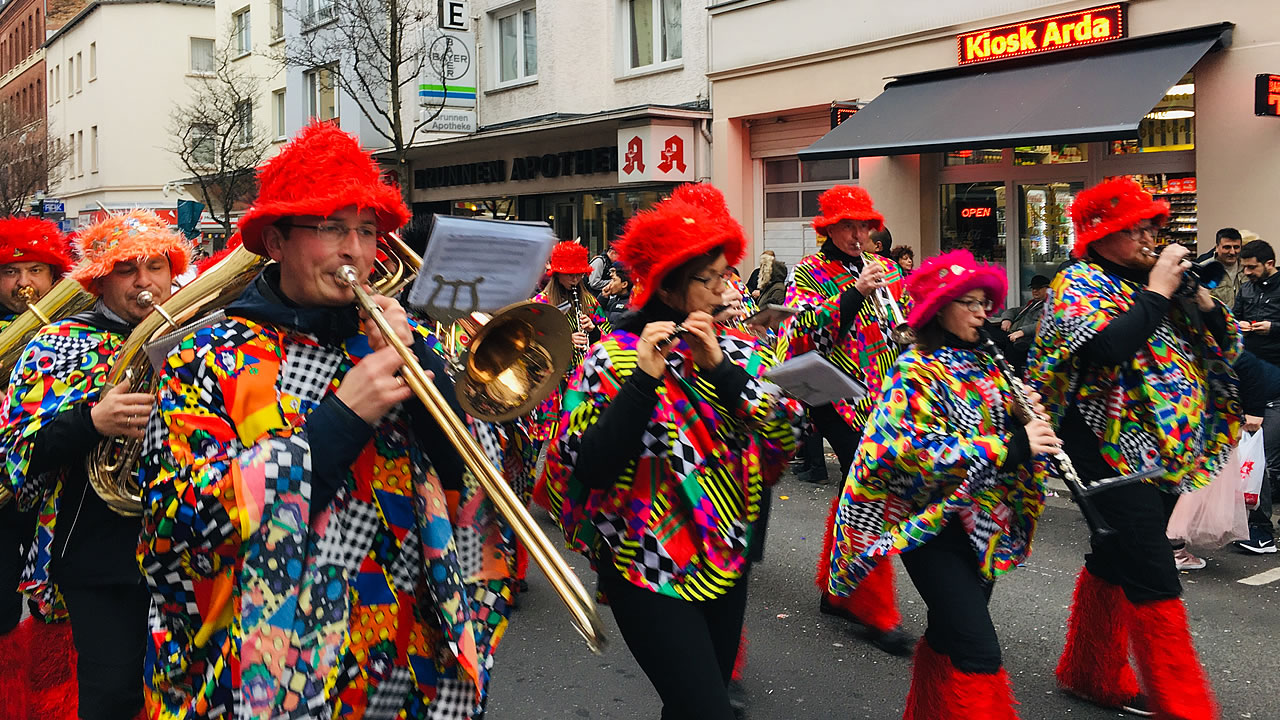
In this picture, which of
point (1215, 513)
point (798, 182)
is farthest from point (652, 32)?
point (1215, 513)

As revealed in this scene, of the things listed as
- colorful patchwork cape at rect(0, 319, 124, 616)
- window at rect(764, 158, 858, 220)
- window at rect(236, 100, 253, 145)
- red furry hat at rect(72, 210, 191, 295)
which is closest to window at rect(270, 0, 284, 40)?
window at rect(236, 100, 253, 145)

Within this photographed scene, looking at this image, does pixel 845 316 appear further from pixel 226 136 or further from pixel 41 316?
pixel 226 136

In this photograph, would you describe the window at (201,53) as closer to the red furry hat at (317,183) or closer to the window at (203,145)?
the window at (203,145)

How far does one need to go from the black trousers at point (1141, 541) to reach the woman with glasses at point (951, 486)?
468 mm

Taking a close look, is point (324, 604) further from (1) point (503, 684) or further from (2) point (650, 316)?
(1) point (503, 684)

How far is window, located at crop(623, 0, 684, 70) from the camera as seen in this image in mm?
18922

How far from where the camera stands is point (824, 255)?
6.65m

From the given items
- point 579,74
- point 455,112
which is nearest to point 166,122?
point 455,112

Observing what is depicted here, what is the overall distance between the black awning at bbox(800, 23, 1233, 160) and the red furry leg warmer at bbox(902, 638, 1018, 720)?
8464 millimetres

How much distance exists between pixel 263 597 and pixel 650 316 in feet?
5.74

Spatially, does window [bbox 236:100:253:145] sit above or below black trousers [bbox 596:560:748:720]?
above

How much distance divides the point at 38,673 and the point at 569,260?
5.66 metres

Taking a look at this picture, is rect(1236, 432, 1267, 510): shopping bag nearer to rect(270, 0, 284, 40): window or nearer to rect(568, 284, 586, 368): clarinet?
rect(568, 284, 586, 368): clarinet

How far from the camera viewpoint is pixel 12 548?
4.15 m
